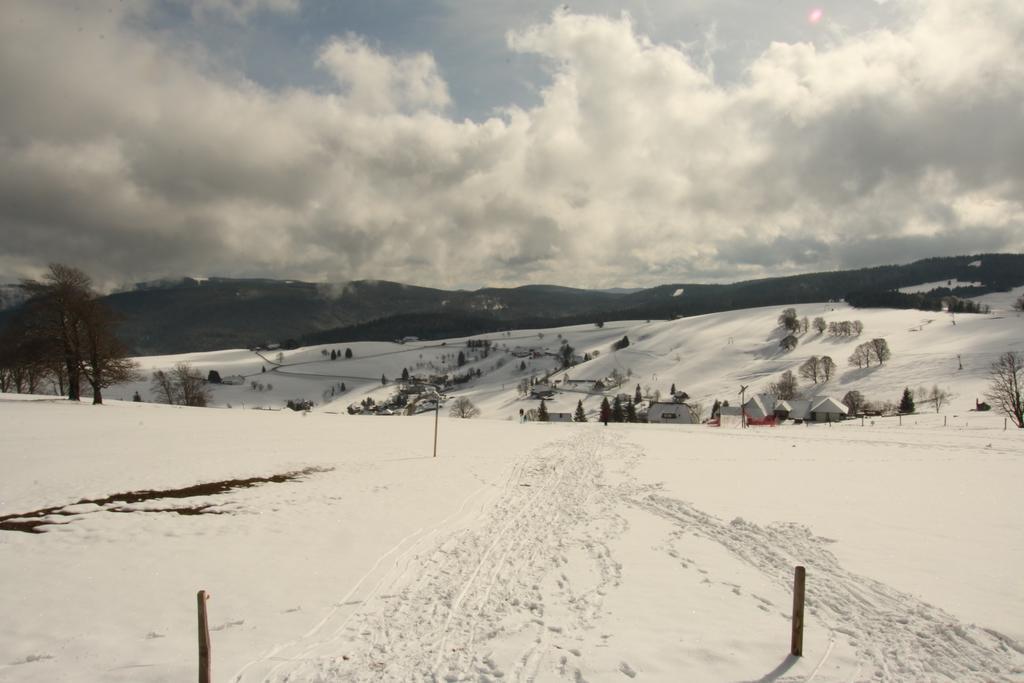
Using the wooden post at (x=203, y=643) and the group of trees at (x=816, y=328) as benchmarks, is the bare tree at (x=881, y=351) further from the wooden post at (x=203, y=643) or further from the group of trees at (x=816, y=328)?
the wooden post at (x=203, y=643)

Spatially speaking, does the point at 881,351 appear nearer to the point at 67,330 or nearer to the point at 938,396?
the point at 938,396

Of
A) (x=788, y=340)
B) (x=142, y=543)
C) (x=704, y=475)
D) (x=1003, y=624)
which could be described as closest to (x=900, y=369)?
(x=788, y=340)

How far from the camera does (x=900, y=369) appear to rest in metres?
132

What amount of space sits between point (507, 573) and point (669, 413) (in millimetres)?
116824

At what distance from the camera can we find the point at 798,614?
7586mm

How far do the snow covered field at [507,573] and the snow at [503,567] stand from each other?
63 millimetres

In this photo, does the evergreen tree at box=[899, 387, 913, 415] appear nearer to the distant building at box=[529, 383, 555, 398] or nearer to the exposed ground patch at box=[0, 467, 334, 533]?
the distant building at box=[529, 383, 555, 398]

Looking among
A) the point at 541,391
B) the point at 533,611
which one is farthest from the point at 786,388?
the point at 533,611

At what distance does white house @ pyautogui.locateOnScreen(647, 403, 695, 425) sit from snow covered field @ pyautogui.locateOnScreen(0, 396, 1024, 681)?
323ft

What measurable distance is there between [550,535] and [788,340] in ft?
645

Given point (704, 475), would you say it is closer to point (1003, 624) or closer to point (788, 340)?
point (1003, 624)

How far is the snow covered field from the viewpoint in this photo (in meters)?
7.80

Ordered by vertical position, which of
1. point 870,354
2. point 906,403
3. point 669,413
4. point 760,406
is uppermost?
point 870,354

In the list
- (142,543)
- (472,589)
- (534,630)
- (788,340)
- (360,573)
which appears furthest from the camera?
(788,340)
